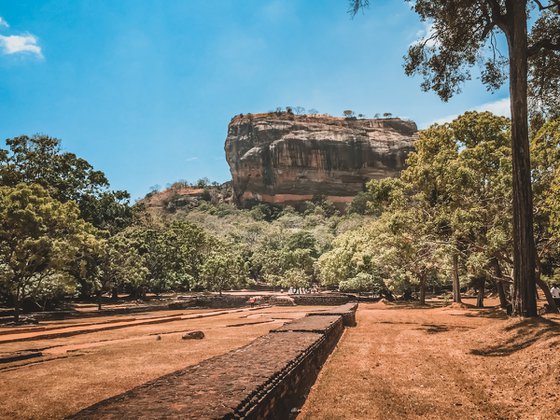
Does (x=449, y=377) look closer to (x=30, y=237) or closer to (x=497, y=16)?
(x=497, y=16)

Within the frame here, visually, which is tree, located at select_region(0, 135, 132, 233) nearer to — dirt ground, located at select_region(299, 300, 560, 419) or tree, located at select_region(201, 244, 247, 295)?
tree, located at select_region(201, 244, 247, 295)

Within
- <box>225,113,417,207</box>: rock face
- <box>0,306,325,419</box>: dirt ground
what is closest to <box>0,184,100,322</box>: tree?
<box>0,306,325,419</box>: dirt ground

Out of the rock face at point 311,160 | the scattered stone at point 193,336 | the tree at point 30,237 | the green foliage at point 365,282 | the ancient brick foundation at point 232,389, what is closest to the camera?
the ancient brick foundation at point 232,389

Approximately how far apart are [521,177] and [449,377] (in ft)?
17.5

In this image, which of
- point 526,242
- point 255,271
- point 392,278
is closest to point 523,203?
point 526,242

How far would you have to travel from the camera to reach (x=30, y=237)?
1861cm

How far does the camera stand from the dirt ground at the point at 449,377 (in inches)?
184

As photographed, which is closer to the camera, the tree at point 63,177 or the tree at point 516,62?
the tree at point 516,62

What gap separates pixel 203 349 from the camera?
961 cm

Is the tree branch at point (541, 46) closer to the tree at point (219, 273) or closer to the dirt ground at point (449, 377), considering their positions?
the dirt ground at point (449, 377)

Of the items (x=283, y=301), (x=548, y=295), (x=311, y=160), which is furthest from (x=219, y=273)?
(x=311, y=160)

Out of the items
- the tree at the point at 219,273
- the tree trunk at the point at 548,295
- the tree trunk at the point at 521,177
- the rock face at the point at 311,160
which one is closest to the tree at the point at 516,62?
the tree trunk at the point at 521,177

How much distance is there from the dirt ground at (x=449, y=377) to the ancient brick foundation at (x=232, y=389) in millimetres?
464

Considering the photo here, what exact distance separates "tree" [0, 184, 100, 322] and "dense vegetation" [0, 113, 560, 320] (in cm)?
5
